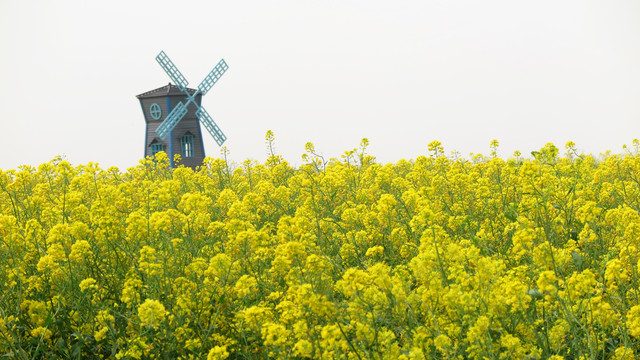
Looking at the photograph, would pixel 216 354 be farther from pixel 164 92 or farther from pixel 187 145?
pixel 164 92

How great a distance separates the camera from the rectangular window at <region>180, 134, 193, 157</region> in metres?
27.4

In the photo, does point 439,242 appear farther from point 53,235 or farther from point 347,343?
point 53,235

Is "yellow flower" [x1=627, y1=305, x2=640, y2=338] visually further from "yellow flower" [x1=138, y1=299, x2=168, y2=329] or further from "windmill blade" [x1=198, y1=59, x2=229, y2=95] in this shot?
"windmill blade" [x1=198, y1=59, x2=229, y2=95]

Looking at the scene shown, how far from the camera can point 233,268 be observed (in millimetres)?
4660

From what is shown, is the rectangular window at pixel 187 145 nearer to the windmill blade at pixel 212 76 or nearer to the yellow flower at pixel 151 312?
the windmill blade at pixel 212 76

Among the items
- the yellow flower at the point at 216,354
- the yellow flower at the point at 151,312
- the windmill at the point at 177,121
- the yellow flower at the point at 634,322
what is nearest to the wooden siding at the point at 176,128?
the windmill at the point at 177,121

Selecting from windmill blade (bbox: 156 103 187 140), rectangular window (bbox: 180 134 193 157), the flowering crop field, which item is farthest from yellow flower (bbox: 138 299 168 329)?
rectangular window (bbox: 180 134 193 157)

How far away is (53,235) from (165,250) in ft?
3.00

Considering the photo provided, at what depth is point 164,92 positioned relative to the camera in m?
27.6

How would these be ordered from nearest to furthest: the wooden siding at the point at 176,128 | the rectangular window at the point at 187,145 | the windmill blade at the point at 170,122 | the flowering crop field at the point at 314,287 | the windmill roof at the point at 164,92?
1. the flowering crop field at the point at 314,287
2. the windmill blade at the point at 170,122
3. the wooden siding at the point at 176,128
4. the rectangular window at the point at 187,145
5. the windmill roof at the point at 164,92

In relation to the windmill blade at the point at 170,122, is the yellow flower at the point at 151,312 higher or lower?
lower

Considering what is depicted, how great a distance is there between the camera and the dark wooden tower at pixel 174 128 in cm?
2720

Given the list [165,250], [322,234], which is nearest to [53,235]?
[165,250]

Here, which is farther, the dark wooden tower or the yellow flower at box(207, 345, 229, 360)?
the dark wooden tower
